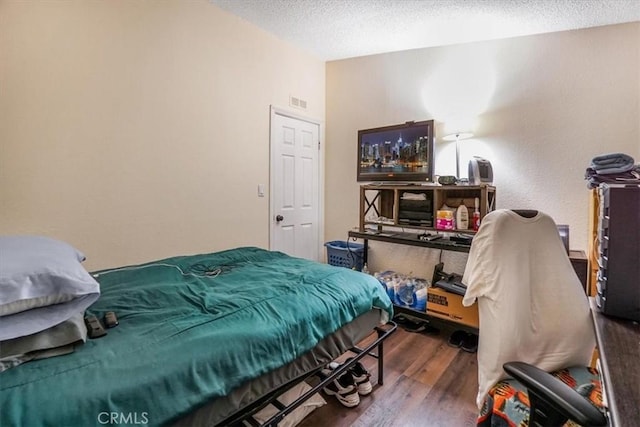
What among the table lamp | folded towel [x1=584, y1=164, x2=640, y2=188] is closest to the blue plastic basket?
the table lamp

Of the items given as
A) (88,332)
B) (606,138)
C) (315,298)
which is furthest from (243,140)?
(606,138)

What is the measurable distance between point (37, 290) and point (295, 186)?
2.81 m

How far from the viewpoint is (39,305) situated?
37.8 inches

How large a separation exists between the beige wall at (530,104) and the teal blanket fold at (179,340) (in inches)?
74.9

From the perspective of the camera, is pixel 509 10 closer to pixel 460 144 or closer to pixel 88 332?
pixel 460 144

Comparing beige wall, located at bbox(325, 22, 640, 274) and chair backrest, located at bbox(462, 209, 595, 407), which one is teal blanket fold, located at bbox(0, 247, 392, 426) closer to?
chair backrest, located at bbox(462, 209, 595, 407)

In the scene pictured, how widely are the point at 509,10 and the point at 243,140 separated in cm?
251

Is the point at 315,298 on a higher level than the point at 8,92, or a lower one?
lower

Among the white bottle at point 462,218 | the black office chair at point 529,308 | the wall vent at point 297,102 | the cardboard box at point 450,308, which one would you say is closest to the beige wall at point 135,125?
the wall vent at point 297,102

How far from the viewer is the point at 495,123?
2887 millimetres

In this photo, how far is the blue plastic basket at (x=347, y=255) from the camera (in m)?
3.46

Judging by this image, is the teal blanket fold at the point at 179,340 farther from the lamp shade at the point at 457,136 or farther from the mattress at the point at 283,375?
the lamp shade at the point at 457,136

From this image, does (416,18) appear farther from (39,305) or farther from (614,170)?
(39,305)

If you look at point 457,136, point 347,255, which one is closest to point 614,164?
point 457,136
